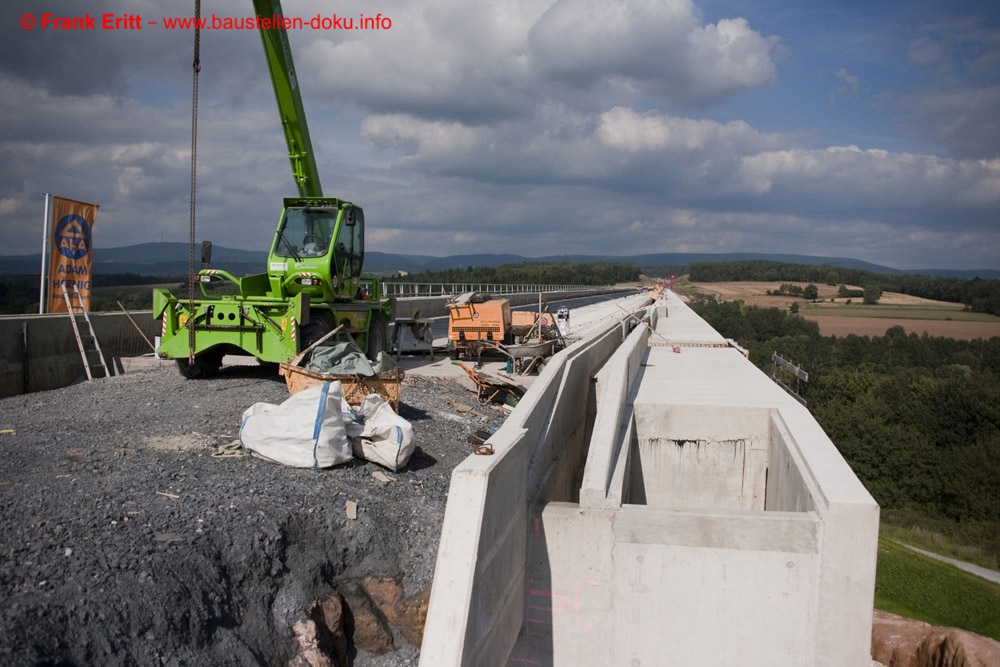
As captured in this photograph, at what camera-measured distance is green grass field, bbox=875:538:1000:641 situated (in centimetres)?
1844

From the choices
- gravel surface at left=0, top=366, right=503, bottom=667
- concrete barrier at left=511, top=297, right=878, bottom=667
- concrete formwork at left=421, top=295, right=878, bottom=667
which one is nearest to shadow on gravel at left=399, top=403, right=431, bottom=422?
gravel surface at left=0, top=366, right=503, bottom=667

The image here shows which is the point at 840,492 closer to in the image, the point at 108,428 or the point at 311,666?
the point at 311,666

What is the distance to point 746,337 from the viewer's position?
82312 mm

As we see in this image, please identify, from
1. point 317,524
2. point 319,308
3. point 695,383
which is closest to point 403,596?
point 317,524

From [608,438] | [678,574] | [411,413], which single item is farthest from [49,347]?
[678,574]

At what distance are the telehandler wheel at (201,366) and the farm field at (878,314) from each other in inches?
3222

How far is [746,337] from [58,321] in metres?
76.2

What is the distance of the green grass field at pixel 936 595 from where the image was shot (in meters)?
18.4

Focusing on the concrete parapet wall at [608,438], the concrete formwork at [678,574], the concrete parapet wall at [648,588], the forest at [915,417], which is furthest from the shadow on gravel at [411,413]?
the forest at [915,417]

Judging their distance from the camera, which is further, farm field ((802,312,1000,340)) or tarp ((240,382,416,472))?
farm field ((802,312,1000,340))

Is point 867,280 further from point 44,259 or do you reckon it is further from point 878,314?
point 44,259

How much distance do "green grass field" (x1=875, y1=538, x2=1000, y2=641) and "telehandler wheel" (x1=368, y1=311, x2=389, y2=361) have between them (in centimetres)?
1248

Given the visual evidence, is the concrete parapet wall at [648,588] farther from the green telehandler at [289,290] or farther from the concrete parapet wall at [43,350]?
the concrete parapet wall at [43,350]

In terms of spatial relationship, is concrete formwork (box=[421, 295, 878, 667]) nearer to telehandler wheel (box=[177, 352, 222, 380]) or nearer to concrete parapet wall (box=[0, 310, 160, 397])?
telehandler wheel (box=[177, 352, 222, 380])
